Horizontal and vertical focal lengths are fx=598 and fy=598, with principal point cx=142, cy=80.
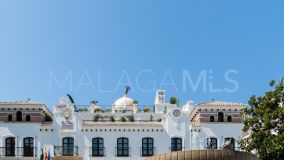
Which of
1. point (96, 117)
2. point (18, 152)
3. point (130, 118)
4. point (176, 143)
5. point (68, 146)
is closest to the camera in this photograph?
point (18, 152)

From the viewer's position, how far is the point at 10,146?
179 feet

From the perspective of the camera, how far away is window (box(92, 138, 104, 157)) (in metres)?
54.8

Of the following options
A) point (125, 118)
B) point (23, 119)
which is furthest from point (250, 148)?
point (23, 119)

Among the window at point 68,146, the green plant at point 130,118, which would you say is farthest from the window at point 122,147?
the window at point 68,146

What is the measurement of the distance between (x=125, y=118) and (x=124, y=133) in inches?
108

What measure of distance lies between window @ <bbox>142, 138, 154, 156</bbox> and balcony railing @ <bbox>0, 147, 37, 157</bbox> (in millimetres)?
9904

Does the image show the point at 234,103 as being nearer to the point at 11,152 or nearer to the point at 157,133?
the point at 157,133

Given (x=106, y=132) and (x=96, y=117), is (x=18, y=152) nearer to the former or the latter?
(x=96, y=117)

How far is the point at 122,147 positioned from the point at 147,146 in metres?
2.31

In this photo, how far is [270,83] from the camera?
42.0 metres

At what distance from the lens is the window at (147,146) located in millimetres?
55125

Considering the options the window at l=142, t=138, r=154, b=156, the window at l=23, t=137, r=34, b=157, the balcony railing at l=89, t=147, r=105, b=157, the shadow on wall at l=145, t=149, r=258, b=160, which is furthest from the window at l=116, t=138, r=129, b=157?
the shadow on wall at l=145, t=149, r=258, b=160

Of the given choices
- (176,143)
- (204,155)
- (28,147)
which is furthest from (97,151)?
(204,155)

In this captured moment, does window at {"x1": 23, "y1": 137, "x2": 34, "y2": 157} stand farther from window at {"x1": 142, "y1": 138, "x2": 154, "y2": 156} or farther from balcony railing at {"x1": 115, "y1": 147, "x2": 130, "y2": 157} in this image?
window at {"x1": 142, "y1": 138, "x2": 154, "y2": 156}
